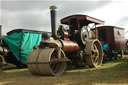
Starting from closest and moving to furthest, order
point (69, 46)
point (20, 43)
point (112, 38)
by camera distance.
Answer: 1. point (69, 46)
2. point (20, 43)
3. point (112, 38)

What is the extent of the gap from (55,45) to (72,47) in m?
1.54

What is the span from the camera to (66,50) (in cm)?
727

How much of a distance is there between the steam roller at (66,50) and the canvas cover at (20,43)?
2.67 m

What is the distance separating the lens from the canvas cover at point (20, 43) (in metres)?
9.88

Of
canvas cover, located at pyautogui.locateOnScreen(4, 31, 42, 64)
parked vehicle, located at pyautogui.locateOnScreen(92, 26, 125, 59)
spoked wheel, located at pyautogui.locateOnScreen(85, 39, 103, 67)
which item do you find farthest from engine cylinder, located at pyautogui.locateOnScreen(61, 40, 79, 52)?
parked vehicle, located at pyautogui.locateOnScreen(92, 26, 125, 59)

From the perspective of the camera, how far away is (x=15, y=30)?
1069 centimetres

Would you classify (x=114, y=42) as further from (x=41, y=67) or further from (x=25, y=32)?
(x=41, y=67)

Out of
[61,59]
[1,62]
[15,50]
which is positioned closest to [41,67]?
[61,59]

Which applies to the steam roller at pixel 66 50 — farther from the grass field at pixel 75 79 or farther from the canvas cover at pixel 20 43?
the canvas cover at pixel 20 43

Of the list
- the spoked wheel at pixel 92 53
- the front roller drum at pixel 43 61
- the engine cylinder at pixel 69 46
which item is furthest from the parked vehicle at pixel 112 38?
the front roller drum at pixel 43 61

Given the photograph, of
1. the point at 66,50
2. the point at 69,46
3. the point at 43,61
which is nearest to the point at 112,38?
the point at 69,46

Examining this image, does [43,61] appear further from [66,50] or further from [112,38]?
[112,38]

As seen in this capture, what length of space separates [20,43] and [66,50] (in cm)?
378

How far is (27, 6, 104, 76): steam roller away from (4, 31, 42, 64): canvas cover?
267cm
